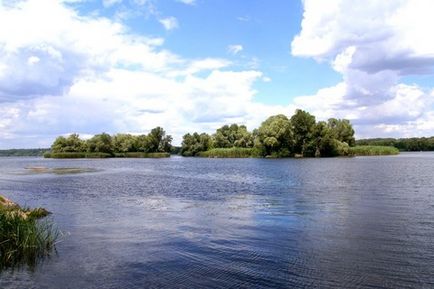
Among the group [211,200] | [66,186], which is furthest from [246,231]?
[66,186]

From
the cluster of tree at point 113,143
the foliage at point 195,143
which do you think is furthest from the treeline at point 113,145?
the foliage at point 195,143

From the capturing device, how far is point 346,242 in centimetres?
1969

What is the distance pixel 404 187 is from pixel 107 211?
27868mm

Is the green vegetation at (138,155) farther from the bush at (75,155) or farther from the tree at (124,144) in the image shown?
the bush at (75,155)

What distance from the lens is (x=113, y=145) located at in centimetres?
19225

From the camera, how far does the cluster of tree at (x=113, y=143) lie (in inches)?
7106

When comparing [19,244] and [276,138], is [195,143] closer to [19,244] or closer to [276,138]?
[276,138]

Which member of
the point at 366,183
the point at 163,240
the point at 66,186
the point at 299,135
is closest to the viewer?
the point at 163,240

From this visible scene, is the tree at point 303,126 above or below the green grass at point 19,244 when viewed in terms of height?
above

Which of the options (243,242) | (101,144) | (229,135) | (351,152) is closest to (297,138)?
(351,152)

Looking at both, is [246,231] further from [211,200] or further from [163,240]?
[211,200]

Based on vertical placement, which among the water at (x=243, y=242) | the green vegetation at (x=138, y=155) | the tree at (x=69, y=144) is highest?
the tree at (x=69, y=144)

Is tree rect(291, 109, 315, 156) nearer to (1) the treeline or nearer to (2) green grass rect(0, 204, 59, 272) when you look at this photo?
(1) the treeline

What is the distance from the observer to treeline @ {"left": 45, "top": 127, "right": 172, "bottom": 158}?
18000 centimetres
